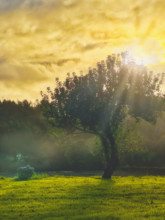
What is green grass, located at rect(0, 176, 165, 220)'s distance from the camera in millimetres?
19500

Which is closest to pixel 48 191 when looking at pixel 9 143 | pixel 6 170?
pixel 6 170

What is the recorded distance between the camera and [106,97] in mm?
38312

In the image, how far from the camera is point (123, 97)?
3834 centimetres

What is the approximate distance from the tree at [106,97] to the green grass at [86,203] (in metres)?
10.0

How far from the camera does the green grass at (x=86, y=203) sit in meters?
19.5

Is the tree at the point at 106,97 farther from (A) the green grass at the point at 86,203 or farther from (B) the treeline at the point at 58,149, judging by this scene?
(B) the treeline at the point at 58,149

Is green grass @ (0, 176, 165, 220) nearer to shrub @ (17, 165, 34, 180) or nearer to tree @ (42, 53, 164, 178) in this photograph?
tree @ (42, 53, 164, 178)

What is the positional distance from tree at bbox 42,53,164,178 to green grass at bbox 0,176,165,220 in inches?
395

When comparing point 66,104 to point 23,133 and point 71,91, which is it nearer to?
point 71,91

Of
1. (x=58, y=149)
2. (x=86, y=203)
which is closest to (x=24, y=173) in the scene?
(x=86, y=203)

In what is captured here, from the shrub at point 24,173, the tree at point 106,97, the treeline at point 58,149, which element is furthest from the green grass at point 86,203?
the treeline at point 58,149

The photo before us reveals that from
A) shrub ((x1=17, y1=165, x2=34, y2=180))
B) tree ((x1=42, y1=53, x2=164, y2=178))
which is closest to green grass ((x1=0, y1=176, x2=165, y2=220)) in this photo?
tree ((x1=42, y1=53, x2=164, y2=178))

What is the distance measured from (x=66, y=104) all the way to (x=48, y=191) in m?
12.6

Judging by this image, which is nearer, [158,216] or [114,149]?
[158,216]
